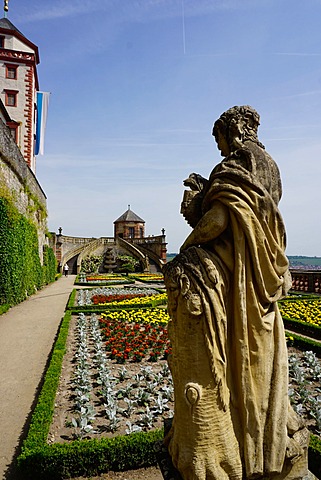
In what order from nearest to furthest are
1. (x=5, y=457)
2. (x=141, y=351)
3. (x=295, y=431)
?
(x=295, y=431) < (x=5, y=457) < (x=141, y=351)

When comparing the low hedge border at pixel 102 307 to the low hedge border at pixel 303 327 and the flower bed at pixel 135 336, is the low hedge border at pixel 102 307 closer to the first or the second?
the flower bed at pixel 135 336

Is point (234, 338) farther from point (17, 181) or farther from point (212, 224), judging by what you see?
point (17, 181)

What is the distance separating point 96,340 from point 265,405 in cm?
705

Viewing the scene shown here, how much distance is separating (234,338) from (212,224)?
799mm

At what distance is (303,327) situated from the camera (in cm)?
1023

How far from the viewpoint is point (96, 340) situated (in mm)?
8867

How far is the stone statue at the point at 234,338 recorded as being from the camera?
2264 millimetres

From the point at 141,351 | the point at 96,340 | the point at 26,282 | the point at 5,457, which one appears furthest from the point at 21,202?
the point at 5,457

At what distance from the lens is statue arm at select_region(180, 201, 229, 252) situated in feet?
7.84

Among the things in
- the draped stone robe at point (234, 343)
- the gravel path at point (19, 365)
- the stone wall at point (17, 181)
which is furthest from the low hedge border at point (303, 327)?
the stone wall at point (17, 181)

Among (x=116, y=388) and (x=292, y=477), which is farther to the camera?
(x=116, y=388)

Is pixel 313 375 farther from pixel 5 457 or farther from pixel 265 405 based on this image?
pixel 5 457

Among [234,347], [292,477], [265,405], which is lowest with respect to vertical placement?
[292,477]

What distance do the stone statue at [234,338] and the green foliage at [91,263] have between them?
135 ft
